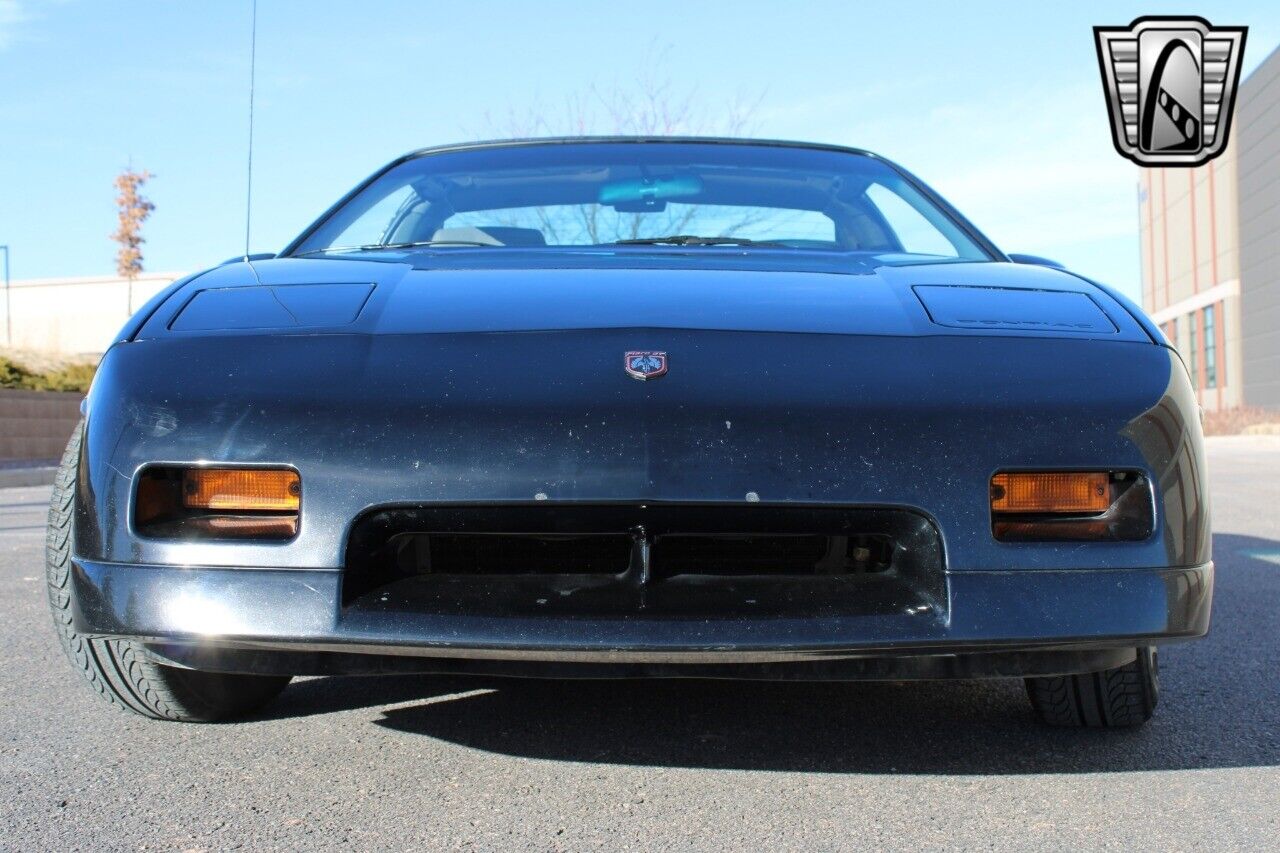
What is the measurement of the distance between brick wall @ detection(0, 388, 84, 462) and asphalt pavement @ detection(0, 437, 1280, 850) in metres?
14.7

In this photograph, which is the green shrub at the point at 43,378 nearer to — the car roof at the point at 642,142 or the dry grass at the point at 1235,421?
the car roof at the point at 642,142

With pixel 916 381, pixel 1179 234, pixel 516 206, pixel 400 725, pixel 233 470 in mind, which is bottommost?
pixel 400 725

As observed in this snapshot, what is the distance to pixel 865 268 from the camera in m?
2.46

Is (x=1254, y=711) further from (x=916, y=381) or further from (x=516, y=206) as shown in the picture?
(x=516, y=206)

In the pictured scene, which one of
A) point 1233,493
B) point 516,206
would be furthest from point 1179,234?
point 516,206

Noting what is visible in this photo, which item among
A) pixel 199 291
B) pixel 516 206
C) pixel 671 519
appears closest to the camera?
pixel 671 519

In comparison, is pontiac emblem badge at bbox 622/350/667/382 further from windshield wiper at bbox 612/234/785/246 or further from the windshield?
the windshield

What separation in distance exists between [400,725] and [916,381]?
1.22m

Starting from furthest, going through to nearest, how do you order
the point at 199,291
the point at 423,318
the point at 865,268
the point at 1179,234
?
the point at 1179,234, the point at 865,268, the point at 199,291, the point at 423,318

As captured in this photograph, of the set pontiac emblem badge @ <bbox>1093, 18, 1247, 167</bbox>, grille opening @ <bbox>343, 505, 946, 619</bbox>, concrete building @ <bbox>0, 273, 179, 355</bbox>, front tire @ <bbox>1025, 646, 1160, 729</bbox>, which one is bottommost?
front tire @ <bbox>1025, 646, 1160, 729</bbox>

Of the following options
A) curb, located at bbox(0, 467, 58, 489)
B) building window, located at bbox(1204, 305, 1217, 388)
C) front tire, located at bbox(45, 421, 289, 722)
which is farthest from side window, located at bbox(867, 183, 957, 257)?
building window, located at bbox(1204, 305, 1217, 388)

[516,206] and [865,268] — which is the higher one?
[516,206]

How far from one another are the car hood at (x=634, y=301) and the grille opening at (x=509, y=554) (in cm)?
34

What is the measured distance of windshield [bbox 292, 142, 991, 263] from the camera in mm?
2982
